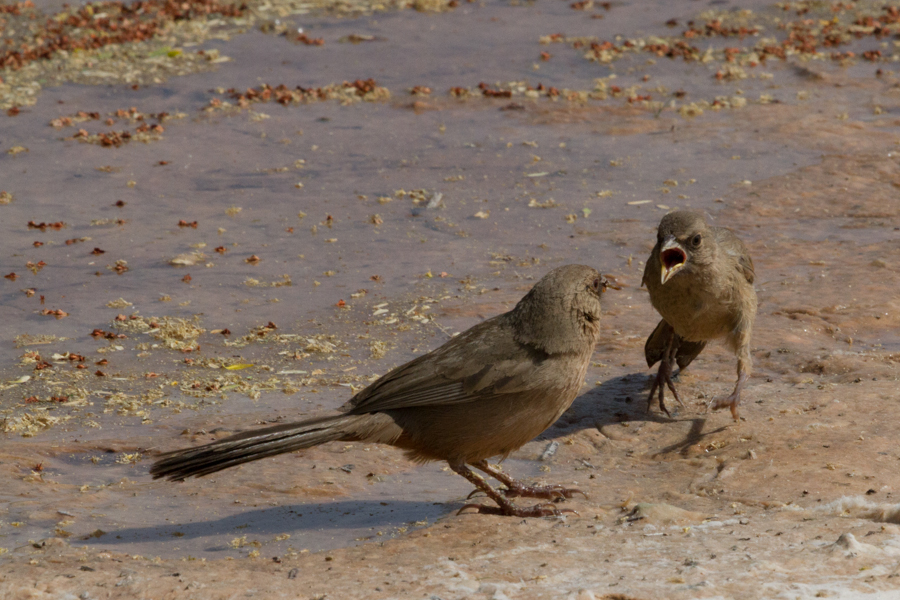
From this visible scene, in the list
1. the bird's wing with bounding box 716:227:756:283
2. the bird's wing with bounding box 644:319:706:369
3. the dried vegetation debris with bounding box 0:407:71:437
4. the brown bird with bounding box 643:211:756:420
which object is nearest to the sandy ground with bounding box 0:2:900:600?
the dried vegetation debris with bounding box 0:407:71:437

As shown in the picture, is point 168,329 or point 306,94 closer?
point 168,329

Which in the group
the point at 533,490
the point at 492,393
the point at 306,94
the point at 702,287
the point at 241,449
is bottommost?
the point at 533,490

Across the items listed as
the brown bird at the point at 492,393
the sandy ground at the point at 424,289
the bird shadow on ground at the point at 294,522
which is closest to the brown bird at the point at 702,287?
the sandy ground at the point at 424,289

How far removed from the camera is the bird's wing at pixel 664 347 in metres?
6.43

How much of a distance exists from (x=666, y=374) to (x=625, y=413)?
0.37 m

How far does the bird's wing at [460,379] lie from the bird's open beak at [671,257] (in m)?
1.43

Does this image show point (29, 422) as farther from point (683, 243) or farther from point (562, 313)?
point (683, 243)

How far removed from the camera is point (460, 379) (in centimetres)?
478

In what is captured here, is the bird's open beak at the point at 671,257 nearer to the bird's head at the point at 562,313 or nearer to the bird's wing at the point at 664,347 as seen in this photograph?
the bird's wing at the point at 664,347

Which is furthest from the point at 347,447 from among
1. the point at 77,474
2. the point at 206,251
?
the point at 206,251

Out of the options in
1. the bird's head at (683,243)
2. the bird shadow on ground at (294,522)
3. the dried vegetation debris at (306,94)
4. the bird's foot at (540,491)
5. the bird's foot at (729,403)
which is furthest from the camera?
the dried vegetation debris at (306,94)

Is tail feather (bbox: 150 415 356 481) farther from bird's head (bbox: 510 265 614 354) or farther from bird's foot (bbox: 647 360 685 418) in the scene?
bird's foot (bbox: 647 360 685 418)

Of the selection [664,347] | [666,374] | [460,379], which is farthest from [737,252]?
[460,379]

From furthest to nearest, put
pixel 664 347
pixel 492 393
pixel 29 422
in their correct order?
pixel 664 347, pixel 29 422, pixel 492 393
